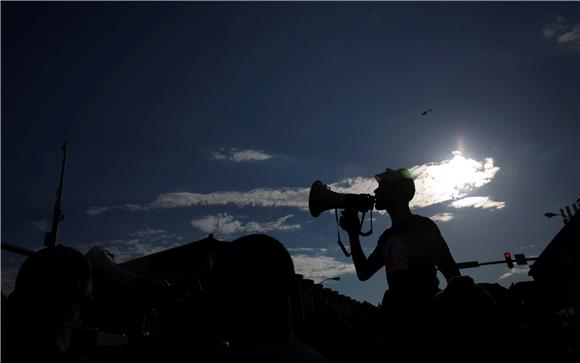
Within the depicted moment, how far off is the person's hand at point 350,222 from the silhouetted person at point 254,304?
216 cm

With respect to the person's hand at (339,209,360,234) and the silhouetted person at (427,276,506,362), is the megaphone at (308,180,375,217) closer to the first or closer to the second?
the person's hand at (339,209,360,234)

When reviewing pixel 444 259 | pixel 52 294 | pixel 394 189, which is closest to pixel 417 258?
pixel 444 259

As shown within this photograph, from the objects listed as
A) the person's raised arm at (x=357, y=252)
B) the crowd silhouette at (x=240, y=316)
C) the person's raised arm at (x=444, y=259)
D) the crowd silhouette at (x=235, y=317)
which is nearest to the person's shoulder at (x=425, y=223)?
the person's raised arm at (x=444, y=259)

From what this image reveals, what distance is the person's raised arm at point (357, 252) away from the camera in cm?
343

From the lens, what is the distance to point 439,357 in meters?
1.51

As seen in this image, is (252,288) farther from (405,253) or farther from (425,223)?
(425,223)

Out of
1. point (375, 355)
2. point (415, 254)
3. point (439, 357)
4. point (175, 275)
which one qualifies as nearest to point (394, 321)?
point (375, 355)

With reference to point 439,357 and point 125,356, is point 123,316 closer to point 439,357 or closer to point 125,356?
point 125,356

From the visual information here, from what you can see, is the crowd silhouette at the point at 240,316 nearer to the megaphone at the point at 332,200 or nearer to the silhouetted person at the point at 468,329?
the silhouetted person at the point at 468,329

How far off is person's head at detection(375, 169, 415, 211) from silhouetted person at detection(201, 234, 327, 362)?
81.3 inches

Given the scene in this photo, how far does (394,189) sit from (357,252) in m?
0.72

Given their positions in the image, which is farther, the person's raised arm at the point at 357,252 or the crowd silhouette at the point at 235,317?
the person's raised arm at the point at 357,252

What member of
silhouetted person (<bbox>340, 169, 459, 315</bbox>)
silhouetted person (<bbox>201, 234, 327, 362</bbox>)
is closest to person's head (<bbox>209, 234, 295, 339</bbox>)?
silhouetted person (<bbox>201, 234, 327, 362</bbox>)

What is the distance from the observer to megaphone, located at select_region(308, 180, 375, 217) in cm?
372
